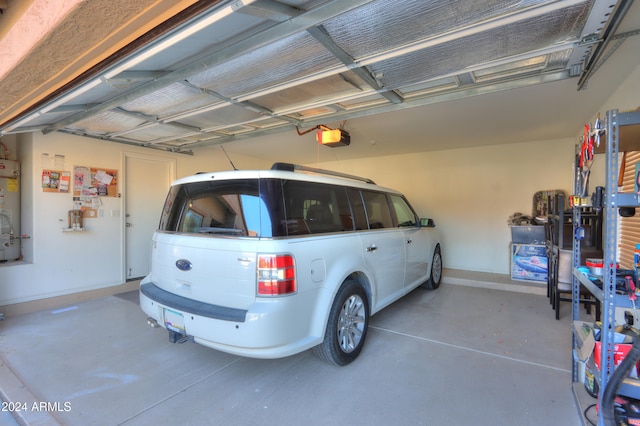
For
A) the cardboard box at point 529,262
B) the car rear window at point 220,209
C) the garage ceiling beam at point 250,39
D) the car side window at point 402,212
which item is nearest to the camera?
the garage ceiling beam at point 250,39

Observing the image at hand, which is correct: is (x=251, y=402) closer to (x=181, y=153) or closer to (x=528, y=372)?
(x=528, y=372)

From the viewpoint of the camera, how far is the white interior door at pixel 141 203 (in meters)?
5.27

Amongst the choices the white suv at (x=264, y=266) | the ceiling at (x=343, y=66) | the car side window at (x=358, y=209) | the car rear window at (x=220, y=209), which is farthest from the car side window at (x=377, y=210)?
the car rear window at (x=220, y=209)

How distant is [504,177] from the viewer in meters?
5.96

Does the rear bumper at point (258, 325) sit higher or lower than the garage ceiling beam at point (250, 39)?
lower

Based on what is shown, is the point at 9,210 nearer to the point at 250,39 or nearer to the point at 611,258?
the point at 250,39

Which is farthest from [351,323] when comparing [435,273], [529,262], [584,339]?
[529,262]

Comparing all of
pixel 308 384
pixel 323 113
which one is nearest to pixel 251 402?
pixel 308 384

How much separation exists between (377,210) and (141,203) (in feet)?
14.6

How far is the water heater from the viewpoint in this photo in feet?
13.9

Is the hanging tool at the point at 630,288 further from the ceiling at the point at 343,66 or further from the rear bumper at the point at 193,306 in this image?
the rear bumper at the point at 193,306

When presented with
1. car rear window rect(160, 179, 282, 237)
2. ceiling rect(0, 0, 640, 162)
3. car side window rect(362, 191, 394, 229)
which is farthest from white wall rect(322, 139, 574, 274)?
car rear window rect(160, 179, 282, 237)

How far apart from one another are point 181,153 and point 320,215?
182 inches

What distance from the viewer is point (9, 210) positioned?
14.2 ft
